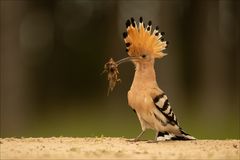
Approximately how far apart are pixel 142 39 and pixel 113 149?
1337 millimetres

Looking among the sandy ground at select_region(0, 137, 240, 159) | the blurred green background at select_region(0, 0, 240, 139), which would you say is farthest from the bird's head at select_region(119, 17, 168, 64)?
the blurred green background at select_region(0, 0, 240, 139)

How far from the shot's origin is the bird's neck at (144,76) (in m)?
7.69

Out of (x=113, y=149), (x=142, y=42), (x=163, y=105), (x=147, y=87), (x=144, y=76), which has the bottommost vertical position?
(x=113, y=149)

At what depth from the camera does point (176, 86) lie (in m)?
18.8

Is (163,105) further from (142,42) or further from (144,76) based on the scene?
(142,42)

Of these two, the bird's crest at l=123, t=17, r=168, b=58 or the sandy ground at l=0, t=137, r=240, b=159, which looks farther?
the bird's crest at l=123, t=17, r=168, b=58

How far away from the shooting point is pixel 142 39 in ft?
25.4

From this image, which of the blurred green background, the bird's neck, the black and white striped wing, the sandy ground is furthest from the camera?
the blurred green background

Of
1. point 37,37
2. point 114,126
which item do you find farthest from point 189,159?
point 37,37

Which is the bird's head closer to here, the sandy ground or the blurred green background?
the sandy ground

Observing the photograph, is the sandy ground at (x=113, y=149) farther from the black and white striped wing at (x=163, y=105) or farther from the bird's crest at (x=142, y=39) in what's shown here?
the bird's crest at (x=142, y=39)

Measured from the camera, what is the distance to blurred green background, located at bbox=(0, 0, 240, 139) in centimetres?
1736

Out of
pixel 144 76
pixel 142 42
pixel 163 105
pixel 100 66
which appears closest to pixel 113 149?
pixel 163 105

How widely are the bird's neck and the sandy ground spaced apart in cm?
58
